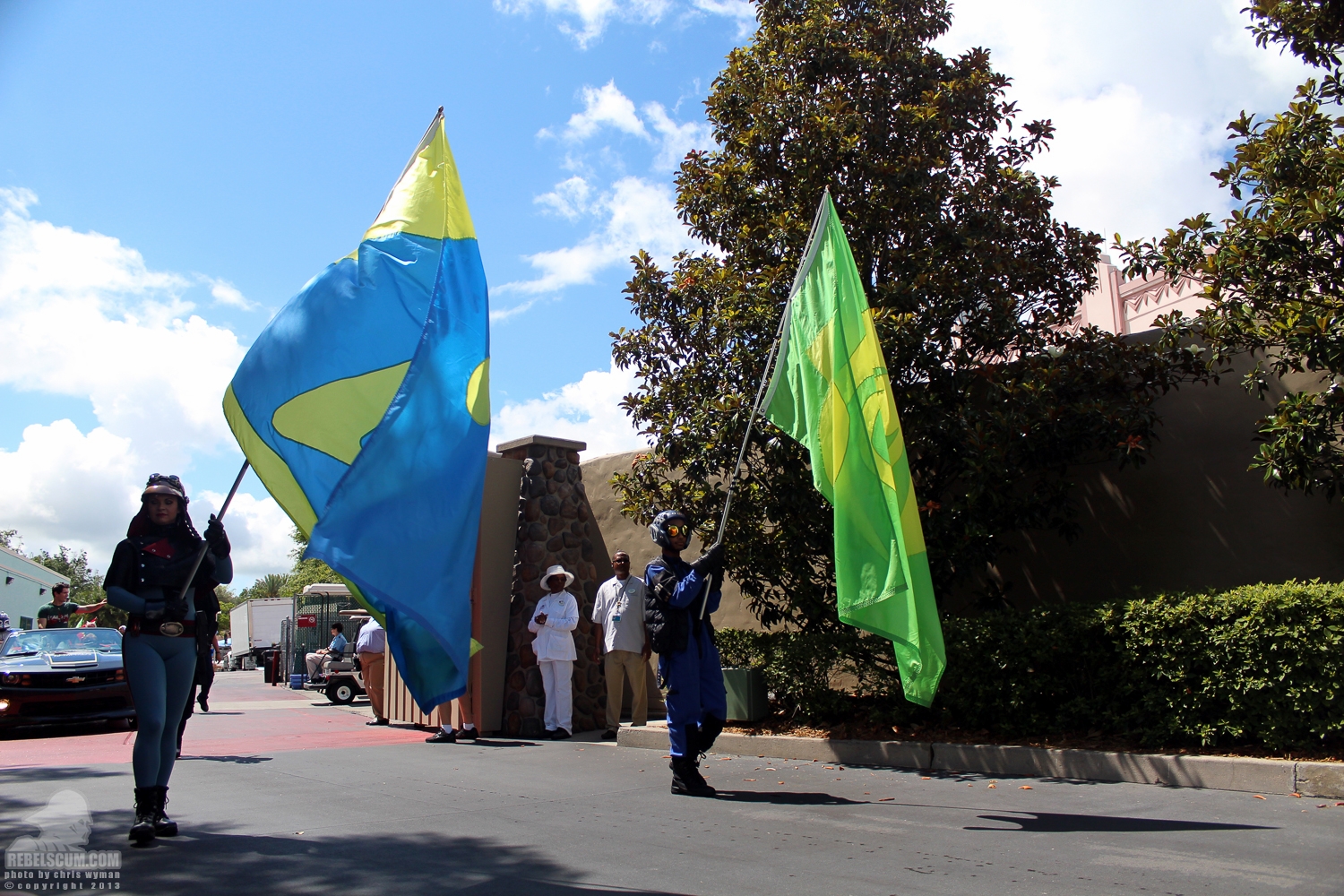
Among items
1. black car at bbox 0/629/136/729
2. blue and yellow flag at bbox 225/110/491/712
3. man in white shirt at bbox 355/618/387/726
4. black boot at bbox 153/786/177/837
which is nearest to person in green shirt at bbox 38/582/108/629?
black car at bbox 0/629/136/729

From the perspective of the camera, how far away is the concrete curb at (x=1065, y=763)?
229 inches

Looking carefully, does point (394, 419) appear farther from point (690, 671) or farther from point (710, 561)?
point (690, 671)

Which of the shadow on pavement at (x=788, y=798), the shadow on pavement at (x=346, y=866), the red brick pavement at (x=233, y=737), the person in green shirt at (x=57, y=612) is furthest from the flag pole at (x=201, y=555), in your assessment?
the person in green shirt at (x=57, y=612)

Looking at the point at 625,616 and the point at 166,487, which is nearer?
the point at 166,487

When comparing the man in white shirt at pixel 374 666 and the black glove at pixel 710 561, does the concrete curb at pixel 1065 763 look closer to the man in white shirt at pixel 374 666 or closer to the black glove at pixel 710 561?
the black glove at pixel 710 561

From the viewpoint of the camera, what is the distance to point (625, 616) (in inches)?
392

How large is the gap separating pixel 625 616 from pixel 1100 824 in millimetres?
5585

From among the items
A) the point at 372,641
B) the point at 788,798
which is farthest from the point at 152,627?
the point at 372,641

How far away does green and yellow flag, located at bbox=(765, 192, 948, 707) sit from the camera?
5.45m

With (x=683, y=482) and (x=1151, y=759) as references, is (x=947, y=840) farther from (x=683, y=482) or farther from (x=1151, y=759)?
(x=683, y=482)

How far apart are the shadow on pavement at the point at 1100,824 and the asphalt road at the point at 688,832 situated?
24 mm

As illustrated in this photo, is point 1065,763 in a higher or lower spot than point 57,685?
lower

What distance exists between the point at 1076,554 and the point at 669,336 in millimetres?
4482

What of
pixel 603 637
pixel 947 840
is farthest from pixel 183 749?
pixel 947 840
